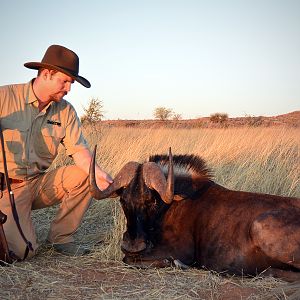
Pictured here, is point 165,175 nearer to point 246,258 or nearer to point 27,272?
point 246,258

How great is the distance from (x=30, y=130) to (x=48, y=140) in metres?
0.25

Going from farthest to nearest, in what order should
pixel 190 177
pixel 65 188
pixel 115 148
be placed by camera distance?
pixel 115 148 < pixel 65 188 < pixel 190 177

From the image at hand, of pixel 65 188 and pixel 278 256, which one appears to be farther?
pixel 65 188

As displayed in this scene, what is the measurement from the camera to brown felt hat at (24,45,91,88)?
5.08m

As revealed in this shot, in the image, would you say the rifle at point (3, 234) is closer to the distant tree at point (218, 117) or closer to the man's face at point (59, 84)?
the man's face at point (59, 84)

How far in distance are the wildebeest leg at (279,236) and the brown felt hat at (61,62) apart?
7.73 feet

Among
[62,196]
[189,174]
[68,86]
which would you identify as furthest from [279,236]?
[68,86]

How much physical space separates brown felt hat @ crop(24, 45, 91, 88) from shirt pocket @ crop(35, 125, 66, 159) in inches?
25.5

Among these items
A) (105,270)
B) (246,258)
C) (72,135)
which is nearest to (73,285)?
(105,270)

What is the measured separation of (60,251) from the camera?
5.43 meters

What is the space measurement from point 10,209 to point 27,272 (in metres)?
0.83

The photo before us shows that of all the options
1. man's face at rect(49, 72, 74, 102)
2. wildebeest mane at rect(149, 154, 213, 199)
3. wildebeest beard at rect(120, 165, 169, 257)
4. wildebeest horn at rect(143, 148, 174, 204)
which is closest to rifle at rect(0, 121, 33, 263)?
man's face at rect(49, 72, 74, 102)

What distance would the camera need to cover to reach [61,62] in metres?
5.10

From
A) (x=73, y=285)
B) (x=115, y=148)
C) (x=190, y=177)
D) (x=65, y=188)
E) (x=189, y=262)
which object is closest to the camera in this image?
(x=73, y=285)
